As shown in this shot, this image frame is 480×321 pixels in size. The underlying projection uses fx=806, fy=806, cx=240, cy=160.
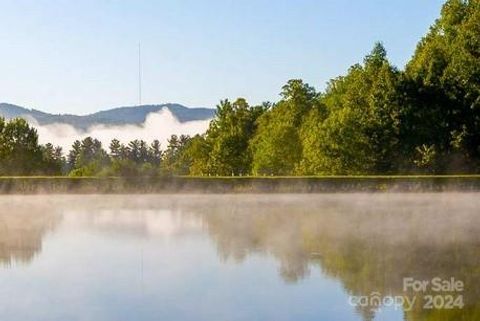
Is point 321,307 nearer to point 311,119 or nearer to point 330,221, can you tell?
point 330,221

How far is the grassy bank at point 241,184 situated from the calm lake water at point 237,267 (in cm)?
2066

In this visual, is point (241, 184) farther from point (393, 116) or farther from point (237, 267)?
point (237, 267)

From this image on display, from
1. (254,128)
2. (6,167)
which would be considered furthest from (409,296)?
(6,167)

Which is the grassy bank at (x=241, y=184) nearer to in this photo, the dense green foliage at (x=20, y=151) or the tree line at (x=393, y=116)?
the tree line at (x=393, y=116)

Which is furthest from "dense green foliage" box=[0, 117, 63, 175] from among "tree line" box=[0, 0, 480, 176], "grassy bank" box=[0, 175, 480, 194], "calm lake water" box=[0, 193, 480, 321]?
"calm lake water" box=[0, 193, 480, 321]

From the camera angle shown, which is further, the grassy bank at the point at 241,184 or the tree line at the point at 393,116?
the tree line at the point at 393,116

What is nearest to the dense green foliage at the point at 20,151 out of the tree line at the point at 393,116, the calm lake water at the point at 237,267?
the tree line at the point at 393,116

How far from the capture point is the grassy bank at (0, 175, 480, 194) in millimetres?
47938

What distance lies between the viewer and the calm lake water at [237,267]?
38.2 ft

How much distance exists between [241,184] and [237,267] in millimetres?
34818

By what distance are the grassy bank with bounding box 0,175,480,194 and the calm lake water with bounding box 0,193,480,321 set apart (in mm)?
Result: 20659

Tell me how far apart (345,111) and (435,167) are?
7767 mm

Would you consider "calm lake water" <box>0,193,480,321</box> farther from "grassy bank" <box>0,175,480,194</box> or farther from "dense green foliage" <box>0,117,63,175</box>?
"dense green foliage" <box>0,117,63,175</box>

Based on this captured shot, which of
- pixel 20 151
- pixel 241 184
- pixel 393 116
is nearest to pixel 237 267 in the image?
pixel 241 184
